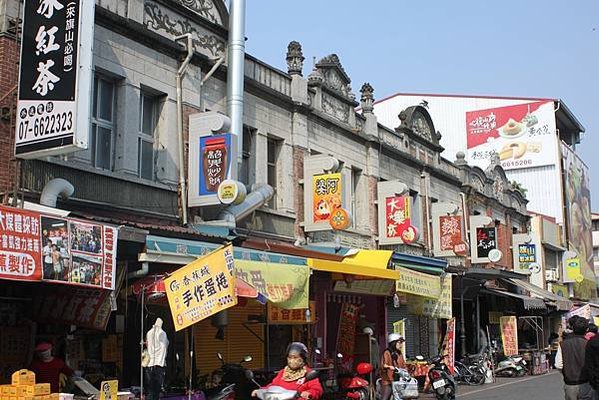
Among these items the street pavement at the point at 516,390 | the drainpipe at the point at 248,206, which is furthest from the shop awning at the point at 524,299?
the drainpipe at the point at 248,206

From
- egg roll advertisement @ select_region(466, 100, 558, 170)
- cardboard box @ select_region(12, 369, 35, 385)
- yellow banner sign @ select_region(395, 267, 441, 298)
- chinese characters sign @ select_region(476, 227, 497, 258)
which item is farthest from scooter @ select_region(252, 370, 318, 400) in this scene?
egg roll advertisement @ select_region(466, 100, 558, 170)

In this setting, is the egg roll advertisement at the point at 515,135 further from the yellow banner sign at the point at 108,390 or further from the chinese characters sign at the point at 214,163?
the yellow banner sign at the point at 108,390

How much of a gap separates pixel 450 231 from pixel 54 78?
60.0ft

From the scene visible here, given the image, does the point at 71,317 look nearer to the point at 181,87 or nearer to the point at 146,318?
the point at 146,318

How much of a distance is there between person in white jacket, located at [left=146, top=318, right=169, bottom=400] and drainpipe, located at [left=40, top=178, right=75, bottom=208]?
2536 mm

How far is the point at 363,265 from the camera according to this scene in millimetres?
16562

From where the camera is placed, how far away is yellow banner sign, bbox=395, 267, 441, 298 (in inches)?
706

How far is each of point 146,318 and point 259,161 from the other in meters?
5.63

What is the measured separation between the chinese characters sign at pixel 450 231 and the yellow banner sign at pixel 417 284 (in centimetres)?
609

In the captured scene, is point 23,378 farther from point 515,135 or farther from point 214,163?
point 515,135

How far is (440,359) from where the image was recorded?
18.8m

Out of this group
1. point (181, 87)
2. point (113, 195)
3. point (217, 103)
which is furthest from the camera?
point (217, 103)

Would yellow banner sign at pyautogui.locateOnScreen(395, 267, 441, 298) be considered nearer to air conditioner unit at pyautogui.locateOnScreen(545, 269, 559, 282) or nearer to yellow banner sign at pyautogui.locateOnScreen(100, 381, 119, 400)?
yellow banner sign at pyautogui.locateOnScreen(100, 381, 119, 400)

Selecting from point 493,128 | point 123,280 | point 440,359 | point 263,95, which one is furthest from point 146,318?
point 493,128
